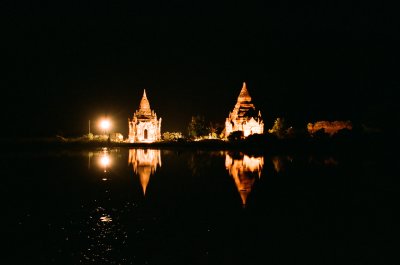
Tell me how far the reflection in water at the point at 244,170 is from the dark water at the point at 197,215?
0.28 ft

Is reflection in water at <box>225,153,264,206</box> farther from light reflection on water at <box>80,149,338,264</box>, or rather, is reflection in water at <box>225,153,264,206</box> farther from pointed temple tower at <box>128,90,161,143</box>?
pointed temple tower at <box>128,90,161,143</box>

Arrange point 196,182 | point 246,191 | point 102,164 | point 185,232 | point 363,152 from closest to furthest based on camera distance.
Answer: point 185,232 < point 246,191 < point 196,182 < point 102,164 < point 363,152

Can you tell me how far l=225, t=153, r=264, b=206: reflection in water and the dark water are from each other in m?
0.08

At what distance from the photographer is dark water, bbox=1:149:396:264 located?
981 centimetres

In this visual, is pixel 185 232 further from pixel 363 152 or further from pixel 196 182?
pixel 363 152

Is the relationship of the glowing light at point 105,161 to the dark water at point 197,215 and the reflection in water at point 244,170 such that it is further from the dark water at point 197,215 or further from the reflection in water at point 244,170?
the reflection in water at point 244,170

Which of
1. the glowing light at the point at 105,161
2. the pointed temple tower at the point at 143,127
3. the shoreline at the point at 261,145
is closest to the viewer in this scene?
the glowing light at the point at 105,161

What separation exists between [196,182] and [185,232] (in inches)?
289

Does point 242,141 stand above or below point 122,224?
above

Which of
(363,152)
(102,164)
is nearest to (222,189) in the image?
(102,164)

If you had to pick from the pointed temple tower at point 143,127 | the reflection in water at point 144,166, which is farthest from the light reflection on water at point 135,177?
the pointed temple tower at point 143,127

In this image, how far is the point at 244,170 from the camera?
861 inches

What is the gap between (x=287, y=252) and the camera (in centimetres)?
991

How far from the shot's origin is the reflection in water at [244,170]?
17.2 metres
